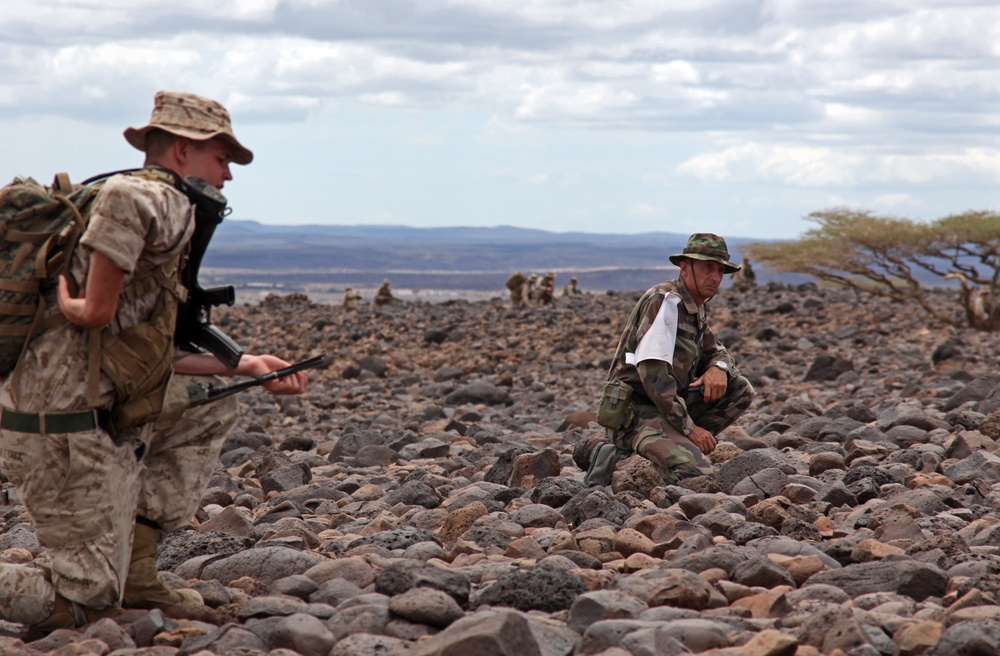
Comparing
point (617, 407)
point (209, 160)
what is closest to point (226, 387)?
point (209, 160)

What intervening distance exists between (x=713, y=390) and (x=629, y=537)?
1697mm

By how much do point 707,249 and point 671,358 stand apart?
0.63 m

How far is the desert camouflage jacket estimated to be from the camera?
21.1ft

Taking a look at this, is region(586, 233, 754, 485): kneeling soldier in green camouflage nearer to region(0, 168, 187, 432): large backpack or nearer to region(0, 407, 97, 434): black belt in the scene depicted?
region(0, 168, 187, 432): large backpack

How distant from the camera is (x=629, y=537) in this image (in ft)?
16.6

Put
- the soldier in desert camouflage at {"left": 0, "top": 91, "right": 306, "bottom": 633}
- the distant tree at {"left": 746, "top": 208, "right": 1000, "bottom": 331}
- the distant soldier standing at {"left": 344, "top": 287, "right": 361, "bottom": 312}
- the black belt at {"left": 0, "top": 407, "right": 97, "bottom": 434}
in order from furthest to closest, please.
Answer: the distant soldier standing at {"left": 344, "top": 287, "right": 361, "bottom": 312} < the distant tree at {"left": 746, "top": 208, "right": 1000, "bottom": 331} < the black belt at {"left": 0, "top": 407, "right": 97, "bottom": 434} < the soldier in desert camouflage at {"left": 0, "top": 91, "right": 306, "bottom": 633}

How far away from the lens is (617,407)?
6.61 meters

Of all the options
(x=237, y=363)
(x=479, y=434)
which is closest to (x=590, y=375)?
(x=479, y=434)

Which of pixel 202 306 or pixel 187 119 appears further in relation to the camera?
pixel 202 306

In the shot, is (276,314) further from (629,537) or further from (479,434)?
(629,537)

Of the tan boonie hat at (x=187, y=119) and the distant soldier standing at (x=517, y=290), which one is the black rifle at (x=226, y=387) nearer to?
the tan boonie hat at (x=187, y=119)

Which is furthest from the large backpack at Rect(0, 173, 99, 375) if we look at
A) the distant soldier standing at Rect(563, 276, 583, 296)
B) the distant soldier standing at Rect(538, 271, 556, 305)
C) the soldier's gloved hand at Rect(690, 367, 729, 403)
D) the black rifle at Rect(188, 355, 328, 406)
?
the distant soldier standing at Rect(563, 276, 583, 296)

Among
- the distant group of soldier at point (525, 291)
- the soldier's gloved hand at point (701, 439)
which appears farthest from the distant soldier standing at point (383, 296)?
the soldier's gloved hand at point (701, 439)

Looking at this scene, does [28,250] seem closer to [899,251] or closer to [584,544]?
[584,544]
